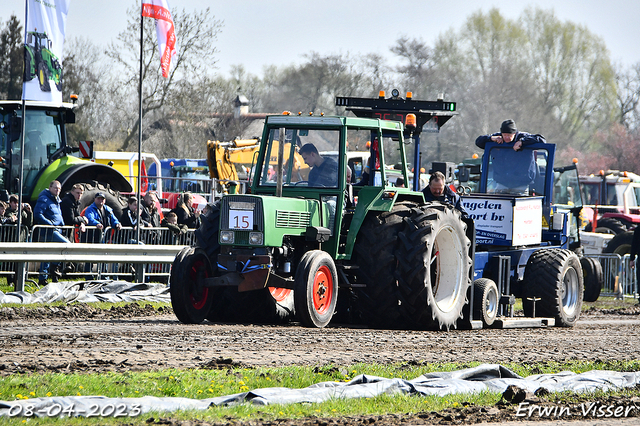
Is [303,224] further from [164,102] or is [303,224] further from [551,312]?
[164,102]

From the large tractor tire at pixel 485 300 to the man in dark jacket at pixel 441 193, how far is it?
3.14 ft

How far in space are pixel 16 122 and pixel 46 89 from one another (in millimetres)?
1961

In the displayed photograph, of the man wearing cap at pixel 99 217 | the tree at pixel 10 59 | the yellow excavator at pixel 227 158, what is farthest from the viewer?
the tree at pixel 10 59

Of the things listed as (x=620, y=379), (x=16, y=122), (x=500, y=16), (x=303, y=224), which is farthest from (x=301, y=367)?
(x=500, y=16)

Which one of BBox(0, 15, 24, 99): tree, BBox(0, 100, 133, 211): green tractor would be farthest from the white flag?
BBox(0, 15, 24, 99): tree

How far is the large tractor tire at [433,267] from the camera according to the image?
10.1 m

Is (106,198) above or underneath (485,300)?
above

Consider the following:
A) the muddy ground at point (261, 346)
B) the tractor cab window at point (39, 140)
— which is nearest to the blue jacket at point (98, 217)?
the tractor cab window at point (39, 140)

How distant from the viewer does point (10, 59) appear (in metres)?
42.4

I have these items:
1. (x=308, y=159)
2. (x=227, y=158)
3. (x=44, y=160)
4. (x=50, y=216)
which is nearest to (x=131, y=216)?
(x=50, y=216)

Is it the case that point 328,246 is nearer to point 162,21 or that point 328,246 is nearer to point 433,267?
point 433,267

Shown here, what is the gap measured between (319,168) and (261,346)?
3076 millimetres

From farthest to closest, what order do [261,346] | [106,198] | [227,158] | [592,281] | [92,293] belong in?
[227,158] < [106,198] < [592,281] < [92,293] < [261,346]

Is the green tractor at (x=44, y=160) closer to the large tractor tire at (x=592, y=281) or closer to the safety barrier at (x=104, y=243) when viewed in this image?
the safety barrier at (x=104, y=243)
